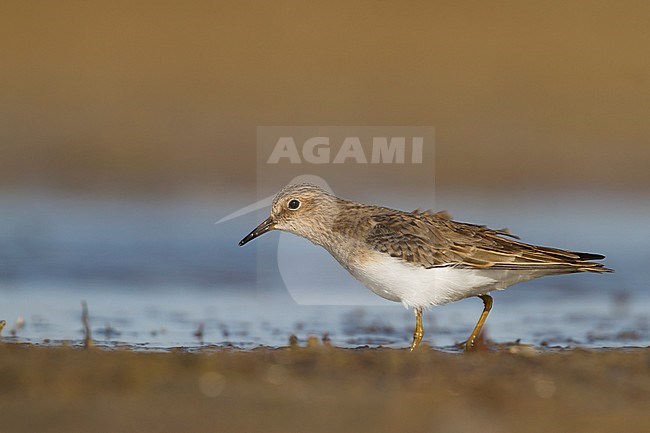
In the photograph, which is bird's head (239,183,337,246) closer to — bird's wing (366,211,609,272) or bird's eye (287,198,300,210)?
bird's eye (287,198,300,210)

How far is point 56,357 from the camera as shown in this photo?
766 centimetres

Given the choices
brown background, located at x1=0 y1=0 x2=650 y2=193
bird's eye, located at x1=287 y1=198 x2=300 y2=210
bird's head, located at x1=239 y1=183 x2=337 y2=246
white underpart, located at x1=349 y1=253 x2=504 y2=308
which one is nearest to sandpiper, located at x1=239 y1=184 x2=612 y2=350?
white underpart, located at x1=349 y1=253 x2=504 y2=308

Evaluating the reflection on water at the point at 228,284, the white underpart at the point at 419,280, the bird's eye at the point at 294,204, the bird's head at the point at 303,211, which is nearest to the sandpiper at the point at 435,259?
the white underpart at the point at 419,280

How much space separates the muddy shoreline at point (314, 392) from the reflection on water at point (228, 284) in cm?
198

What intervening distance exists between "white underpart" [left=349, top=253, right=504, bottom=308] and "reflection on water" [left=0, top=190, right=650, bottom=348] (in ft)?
3.38

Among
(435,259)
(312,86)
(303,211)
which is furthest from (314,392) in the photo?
(312,86)

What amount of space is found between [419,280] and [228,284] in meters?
3.78

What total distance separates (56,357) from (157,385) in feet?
3.18

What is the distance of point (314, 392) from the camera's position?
6.97 meters

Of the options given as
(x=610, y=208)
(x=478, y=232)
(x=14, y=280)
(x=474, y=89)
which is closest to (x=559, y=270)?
(x=478, y=232)

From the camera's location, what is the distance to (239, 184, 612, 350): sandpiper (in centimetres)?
916

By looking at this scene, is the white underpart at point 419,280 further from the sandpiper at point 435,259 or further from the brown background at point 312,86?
the brown background at point 312,86

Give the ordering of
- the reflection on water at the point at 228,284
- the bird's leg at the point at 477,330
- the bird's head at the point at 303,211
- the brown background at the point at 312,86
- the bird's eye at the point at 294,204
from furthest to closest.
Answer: the brown background at the point at 312,86 → the reflection on water at the point at 228,284 → the bird's eye at the point at 294,204 → the bird's head at the point at 303,211 → the bird's leg at the point at 477,330

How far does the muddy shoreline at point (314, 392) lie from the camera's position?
6.43 metres
